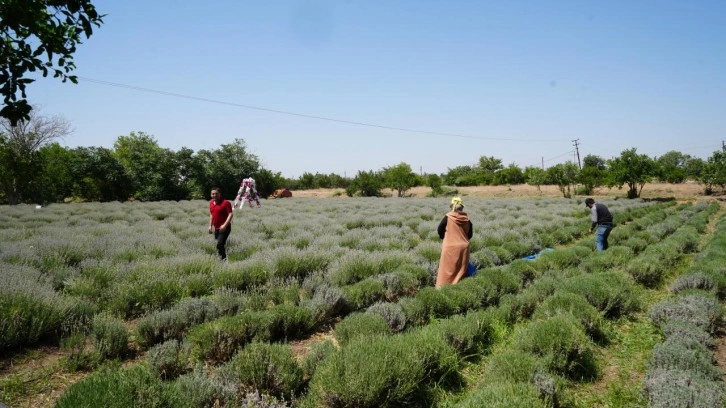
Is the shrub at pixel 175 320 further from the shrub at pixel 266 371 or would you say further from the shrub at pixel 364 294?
the shrub at pixel 364 294

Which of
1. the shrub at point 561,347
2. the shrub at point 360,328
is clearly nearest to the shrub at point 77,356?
the shrub at point 360,328

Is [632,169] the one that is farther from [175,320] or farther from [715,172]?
[175,320]

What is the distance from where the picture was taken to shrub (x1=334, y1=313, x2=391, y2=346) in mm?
4504

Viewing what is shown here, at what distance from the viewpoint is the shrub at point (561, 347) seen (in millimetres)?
4250

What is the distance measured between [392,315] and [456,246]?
244 cm

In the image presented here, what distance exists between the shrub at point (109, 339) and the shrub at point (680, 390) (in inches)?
223

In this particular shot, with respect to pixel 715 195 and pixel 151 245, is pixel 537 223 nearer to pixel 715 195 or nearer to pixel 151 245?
pixel 151 245

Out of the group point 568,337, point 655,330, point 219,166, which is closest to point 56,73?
point 568,337

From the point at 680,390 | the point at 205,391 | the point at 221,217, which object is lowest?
the point at 680,390

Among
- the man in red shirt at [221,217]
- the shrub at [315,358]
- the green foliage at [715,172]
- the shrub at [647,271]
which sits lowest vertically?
the shrub at [647,271]

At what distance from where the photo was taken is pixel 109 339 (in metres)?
4.37

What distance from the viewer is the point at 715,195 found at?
43.3 metres

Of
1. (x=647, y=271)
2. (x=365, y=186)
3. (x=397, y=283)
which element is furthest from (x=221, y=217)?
(x=365, y=186)

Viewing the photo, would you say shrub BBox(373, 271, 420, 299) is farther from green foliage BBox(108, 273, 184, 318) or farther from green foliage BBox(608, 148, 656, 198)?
green foliage BBox(608, 148, 656, 198)
